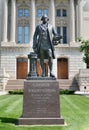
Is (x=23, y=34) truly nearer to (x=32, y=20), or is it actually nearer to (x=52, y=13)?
(x=32, y=20)

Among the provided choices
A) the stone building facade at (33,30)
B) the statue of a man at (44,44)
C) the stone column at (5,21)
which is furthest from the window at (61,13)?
the statue of a man at (44,44)

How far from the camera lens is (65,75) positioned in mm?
51562

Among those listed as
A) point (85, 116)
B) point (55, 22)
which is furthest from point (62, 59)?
point (85, 116)

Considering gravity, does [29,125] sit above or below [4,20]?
below

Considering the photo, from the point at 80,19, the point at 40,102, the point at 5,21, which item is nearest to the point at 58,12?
the point at 80,19

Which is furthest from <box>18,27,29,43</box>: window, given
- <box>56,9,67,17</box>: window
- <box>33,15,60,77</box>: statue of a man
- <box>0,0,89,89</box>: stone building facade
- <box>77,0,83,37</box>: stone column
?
<box>33,15,60,77</box>: statue of a man

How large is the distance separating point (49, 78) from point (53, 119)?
1.58m

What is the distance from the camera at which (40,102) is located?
39.4ft

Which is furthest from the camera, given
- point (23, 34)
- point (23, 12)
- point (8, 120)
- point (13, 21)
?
point (23, 12)

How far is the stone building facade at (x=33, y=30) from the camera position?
50.5 m

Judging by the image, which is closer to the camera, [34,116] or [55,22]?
[34,116]

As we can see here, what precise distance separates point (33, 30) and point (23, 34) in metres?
2.03

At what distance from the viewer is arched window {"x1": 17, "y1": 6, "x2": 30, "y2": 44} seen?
52406 mm

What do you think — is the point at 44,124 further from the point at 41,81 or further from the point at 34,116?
the point at 41,81
